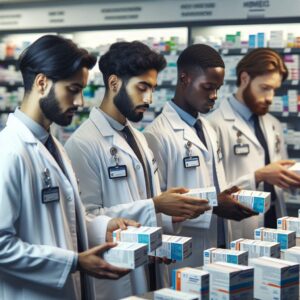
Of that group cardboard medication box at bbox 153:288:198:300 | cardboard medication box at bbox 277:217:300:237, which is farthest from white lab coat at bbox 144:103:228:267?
cardboard medication box at bbox 153:288:198:300

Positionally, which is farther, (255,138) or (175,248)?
(255,138)

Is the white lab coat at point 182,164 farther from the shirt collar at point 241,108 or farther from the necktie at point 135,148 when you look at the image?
the shirt collar at point 241,108

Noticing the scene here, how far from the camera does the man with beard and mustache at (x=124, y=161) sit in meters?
3.34

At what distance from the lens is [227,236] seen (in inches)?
169

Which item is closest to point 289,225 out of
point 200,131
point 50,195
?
point 200,131

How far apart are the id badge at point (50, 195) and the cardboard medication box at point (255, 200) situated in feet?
3.87

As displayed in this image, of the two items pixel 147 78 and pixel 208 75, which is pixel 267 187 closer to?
pixel 208 75

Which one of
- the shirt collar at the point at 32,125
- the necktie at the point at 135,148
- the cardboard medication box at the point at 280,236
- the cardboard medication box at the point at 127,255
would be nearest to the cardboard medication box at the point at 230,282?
the cardboard medication box at the point at 127,255

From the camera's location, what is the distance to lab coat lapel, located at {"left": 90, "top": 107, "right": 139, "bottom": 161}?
3.47m

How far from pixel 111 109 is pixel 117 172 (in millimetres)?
353

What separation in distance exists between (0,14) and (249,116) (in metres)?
5.23

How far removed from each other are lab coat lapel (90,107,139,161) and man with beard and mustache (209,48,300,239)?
4.01 feet

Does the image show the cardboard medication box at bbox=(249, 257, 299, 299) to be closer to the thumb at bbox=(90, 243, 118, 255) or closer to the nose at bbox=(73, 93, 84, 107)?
the thumb at bbox=(90, 243, 118, 255)

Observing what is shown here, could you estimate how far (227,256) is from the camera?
2736mm
